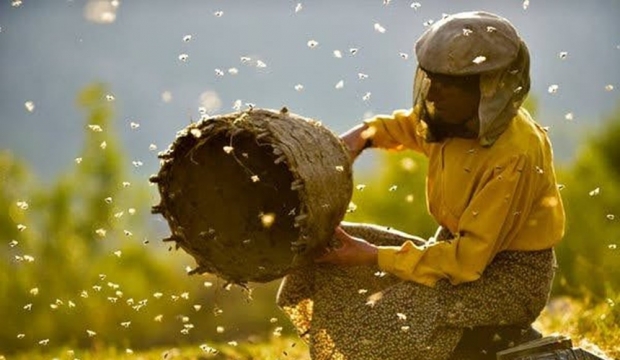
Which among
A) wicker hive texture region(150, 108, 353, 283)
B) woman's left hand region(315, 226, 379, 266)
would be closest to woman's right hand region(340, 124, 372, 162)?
wicker hive texture region(150, 108, 353, 283)

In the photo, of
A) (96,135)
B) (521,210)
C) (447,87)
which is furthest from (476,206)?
(96,135)

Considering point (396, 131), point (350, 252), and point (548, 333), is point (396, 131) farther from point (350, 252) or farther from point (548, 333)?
point (548, 333)

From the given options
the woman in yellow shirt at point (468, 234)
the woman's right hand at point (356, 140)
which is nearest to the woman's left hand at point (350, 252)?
the woman in yellow shirt at point (468, 234)

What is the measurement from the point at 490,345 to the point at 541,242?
0.61 m

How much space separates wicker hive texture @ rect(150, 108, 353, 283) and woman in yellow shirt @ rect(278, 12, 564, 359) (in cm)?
31

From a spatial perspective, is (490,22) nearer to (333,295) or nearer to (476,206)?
(476,206)

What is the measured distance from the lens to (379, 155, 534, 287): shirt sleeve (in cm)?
589

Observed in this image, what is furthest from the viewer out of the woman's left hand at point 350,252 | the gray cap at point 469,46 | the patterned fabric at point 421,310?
the woman's left hand at point 350,252

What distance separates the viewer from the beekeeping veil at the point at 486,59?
5887 millimetres

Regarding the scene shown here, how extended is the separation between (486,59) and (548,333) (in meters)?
2.99

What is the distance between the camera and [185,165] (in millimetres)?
6523

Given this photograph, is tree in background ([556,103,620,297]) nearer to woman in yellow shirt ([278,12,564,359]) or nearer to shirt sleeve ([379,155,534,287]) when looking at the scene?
woman in yellow shirt ([278,12,564,359])

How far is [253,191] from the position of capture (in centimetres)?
690

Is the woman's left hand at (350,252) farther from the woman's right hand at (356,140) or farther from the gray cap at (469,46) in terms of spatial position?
the gray cap at (469,46)
